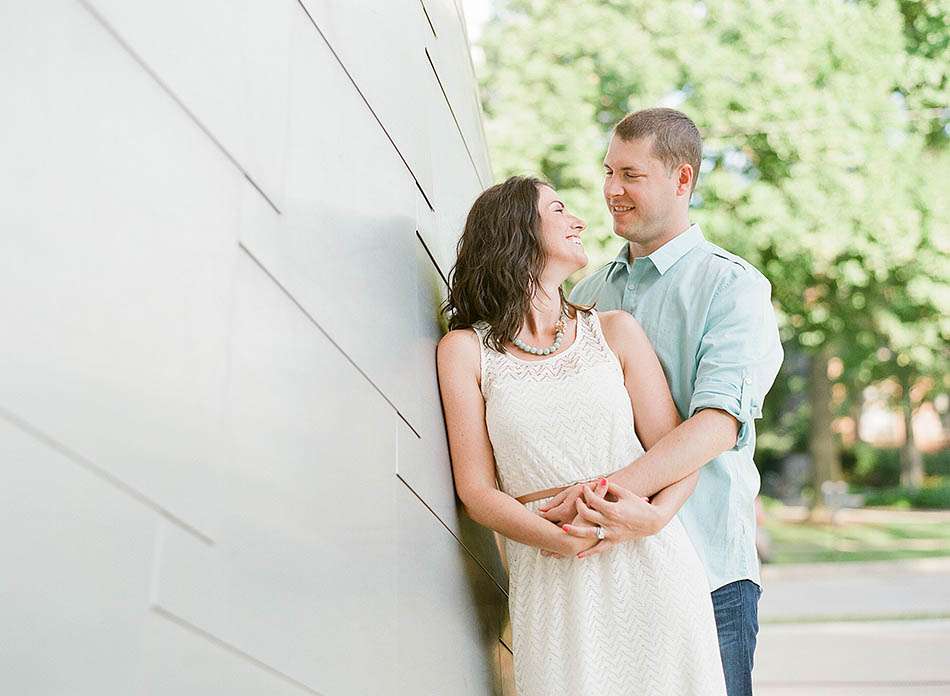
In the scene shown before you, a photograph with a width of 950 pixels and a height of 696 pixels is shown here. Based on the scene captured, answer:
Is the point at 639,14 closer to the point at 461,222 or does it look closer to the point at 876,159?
the point at 876,159

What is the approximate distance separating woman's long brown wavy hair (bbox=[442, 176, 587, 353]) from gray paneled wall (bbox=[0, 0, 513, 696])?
35cm

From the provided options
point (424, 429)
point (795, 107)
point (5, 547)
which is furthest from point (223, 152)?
point (795, 107)

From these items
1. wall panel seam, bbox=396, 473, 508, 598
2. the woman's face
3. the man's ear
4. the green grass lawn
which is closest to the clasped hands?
wall panel seam, bbox=396, 473, 508, 598

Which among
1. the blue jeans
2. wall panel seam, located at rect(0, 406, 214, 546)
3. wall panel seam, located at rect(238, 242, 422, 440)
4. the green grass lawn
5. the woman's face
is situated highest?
the green grass lawn

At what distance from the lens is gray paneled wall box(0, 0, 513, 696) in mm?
845

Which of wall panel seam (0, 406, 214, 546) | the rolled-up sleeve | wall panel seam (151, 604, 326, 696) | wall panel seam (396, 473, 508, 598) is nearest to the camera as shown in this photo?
wall panel seam (0, 406, 214, 546)

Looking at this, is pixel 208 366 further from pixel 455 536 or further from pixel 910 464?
pixel 910 464

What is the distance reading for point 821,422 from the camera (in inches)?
622

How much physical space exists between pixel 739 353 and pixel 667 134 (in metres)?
0.59

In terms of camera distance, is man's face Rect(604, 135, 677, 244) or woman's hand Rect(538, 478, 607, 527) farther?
man's face Rect(604, 135, 677, 244)

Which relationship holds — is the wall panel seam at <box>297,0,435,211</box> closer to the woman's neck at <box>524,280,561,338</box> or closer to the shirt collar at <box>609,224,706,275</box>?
the woman's neck at <box>524,280,561,338</box>

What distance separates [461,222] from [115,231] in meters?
1.63

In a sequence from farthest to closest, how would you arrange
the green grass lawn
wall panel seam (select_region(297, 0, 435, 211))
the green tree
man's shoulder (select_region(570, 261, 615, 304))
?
the green grass lawn, the green tree, man's shoulder (select_region(570, 261, 615, 304)), wall panel seam (select_region(297, 0, 435, 211))

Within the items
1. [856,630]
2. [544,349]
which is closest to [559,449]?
[544,349]
